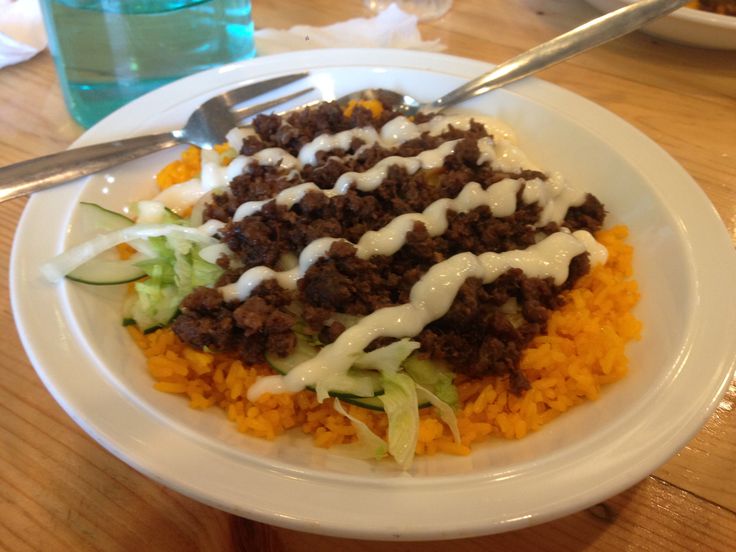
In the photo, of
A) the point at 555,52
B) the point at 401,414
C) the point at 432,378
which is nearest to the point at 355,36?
the point at 555,52

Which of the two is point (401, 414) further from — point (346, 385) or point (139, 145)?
point (139, 145)

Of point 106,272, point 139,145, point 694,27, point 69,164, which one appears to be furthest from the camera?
point 694,27

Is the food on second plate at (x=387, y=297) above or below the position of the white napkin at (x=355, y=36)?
below

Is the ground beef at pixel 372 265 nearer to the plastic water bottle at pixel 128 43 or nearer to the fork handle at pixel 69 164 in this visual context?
the fork handle at pixel 69 164

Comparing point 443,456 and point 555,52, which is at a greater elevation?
point 555,52

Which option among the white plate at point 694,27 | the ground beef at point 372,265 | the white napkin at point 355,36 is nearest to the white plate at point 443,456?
the ground beef at point 372,265

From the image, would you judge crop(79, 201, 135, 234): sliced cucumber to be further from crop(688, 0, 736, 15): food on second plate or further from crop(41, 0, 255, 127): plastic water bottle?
crop(688, 0, 736, 15): food on second plate

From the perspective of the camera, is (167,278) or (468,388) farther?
(167,278)

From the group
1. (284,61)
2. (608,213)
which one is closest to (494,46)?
(284,61)
